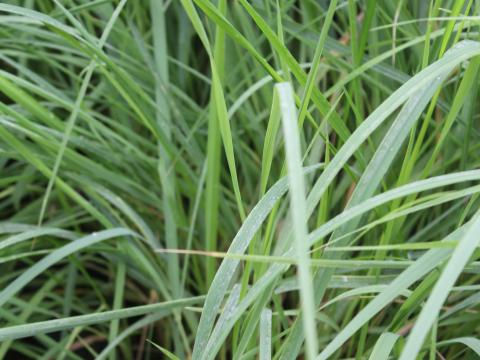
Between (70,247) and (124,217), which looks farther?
Result: (124,217)

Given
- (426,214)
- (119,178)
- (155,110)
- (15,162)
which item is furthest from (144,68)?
(426,214)

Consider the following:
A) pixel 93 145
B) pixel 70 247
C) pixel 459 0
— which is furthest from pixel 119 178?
pixel 459 0

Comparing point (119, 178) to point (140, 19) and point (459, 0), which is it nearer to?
point (140, 19)

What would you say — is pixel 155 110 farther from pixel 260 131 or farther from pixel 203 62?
pixel 203 62

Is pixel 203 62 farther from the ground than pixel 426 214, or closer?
farther from the ground

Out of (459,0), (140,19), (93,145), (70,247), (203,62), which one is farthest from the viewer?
(203,62)

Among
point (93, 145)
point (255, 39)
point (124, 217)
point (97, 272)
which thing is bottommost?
point (97, 272)

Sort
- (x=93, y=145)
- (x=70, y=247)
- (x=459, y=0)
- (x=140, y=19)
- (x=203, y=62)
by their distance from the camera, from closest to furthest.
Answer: (x=459, y=0) → (x=70, y=247) → (x=93, y=145) → (x=140, y=19) → (x=203, y=62)
